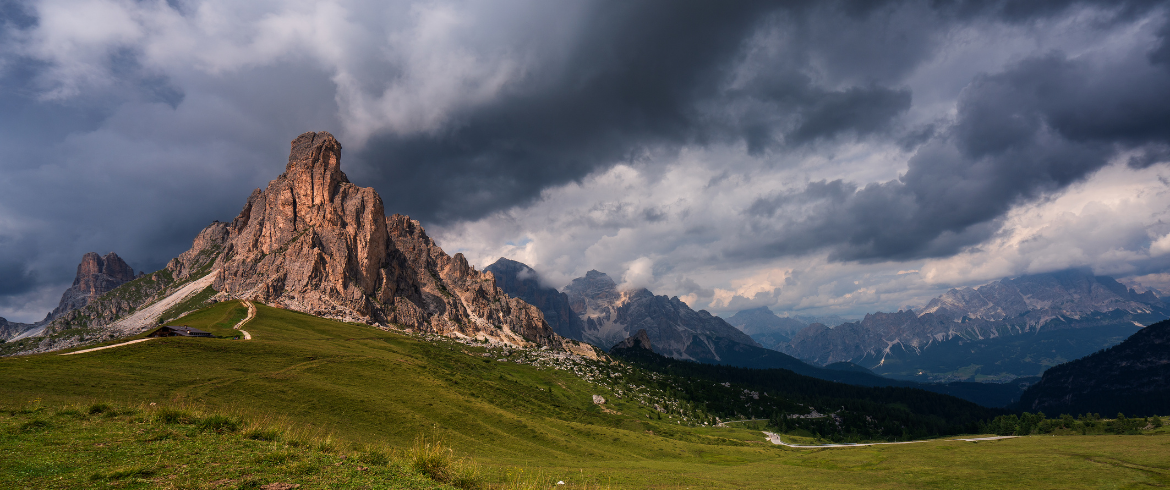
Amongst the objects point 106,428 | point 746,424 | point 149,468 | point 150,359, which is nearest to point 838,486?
point 149,468

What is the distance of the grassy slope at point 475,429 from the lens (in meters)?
43.8

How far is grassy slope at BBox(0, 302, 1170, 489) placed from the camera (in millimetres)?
43750

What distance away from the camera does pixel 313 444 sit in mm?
22125

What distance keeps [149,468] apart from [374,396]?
46567 millimetres

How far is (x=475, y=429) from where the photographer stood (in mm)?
59062

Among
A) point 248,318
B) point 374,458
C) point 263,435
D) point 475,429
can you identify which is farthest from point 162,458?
point 248,318

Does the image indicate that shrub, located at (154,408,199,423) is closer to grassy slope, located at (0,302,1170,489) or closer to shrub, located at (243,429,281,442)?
shrub, located at (243,429,281,442)

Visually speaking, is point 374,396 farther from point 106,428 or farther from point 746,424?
point 746,424

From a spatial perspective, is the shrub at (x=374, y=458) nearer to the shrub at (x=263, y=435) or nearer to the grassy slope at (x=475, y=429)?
the shrub at (x=263, y=435)

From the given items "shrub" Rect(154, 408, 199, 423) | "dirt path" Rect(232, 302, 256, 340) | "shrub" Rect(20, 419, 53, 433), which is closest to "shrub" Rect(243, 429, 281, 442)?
"shrub" Rect(154, 408, 199, 423)

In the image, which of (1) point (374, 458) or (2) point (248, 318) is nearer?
(1) point (374, 458)

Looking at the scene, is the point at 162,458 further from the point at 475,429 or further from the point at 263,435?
the point at 475,429

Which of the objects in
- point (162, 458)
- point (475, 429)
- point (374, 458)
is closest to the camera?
point (162, 458)

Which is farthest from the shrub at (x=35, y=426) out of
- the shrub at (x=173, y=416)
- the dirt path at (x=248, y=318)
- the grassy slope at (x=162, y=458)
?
the dirt path at (x=248, y=318)
